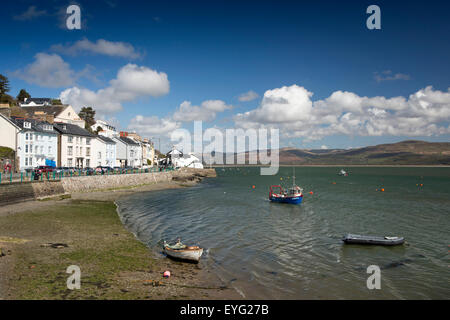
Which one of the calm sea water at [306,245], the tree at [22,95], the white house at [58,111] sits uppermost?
the tree at [22,95]

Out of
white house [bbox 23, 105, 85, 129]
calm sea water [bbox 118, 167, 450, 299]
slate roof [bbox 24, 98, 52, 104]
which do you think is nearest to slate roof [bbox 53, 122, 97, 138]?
white house [bbox 23, 105, 85, 129]

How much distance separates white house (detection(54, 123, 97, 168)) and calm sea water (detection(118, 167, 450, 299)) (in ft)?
94.4

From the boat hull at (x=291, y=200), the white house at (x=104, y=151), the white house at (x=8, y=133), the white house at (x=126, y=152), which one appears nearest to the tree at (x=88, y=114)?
the white house at (x=126, y=152)

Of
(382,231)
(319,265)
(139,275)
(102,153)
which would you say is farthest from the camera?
(102,153)

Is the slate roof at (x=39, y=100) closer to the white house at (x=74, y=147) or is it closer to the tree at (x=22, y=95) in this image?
the tree at (x=22, y=95)

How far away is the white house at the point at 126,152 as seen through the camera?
9112 centimetres

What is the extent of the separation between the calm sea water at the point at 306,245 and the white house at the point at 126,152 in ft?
163

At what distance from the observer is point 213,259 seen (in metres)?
20.5

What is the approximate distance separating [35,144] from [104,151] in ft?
78.9

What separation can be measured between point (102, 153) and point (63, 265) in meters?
66.2

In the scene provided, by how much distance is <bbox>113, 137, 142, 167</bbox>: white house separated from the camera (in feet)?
299

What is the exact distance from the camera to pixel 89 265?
55.4 ft
